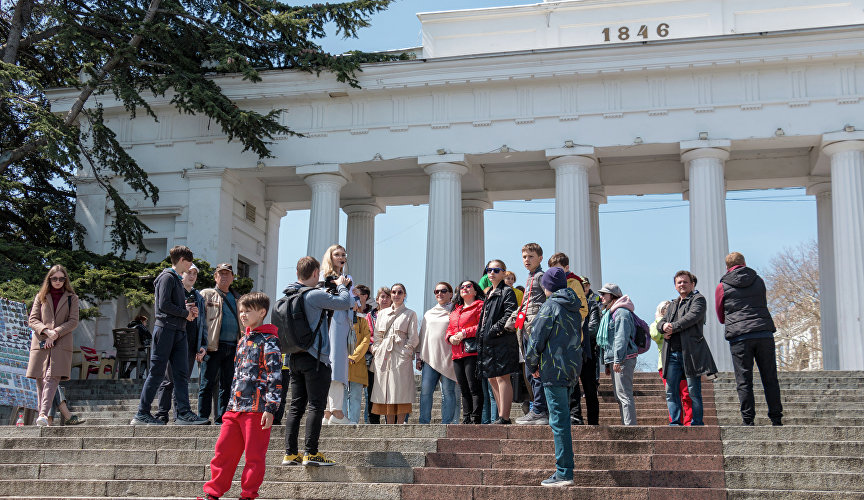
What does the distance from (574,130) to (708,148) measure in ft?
10.2

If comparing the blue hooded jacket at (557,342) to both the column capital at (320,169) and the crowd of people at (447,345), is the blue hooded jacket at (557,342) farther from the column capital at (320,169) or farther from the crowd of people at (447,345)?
the column capital at (320,169)

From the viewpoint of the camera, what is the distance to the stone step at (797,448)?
803 cm

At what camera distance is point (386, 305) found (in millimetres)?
11797

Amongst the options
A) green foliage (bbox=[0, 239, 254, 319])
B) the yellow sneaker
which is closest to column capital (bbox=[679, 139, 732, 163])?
green foliage (bbox=[0, 239, 254, 319])

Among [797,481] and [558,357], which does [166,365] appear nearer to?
[558,357]

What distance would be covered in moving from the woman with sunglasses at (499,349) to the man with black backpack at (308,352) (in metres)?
2.12

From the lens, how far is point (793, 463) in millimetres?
7754

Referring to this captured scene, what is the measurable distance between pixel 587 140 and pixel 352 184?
6.68 metres

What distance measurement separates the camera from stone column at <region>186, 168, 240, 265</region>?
22.8 meters

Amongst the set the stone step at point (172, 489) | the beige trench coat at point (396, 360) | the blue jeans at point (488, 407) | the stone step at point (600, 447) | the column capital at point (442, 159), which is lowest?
the stone step at point (172, 489)

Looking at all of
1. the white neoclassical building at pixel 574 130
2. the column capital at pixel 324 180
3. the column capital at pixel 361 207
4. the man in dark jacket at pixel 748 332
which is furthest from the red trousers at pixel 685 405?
the column capital at pixel 361 207

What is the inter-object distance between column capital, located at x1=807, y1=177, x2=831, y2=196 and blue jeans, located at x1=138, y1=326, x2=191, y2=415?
18367 mm

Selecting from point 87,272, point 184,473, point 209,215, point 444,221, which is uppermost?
point 209,215

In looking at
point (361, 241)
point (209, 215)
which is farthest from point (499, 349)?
point (361, 241)
